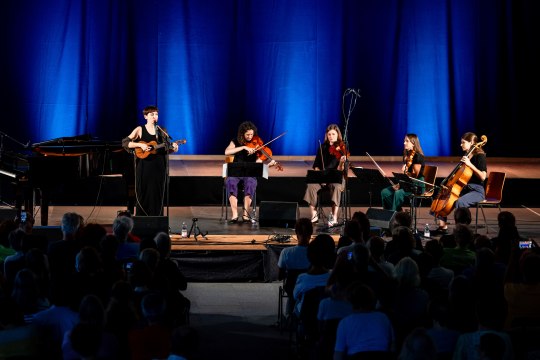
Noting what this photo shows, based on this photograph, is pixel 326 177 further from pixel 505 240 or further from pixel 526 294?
pixel 526 294

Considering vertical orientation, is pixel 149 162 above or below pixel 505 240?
above

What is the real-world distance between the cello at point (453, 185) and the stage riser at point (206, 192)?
2.14m

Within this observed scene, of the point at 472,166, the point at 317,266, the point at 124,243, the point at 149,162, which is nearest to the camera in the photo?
the point at 317,266

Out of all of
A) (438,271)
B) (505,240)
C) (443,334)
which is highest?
(505,240)

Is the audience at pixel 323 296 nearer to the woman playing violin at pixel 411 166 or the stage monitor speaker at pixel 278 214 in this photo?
the stage monitor speaker at pixel 278 214

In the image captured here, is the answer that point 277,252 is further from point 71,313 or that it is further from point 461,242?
point 71,313

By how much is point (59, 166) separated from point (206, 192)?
11.1 ft

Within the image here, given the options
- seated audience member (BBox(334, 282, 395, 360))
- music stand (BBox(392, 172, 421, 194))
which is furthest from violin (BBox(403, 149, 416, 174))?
seated audience member (BBox(334, 282, 395, 360))

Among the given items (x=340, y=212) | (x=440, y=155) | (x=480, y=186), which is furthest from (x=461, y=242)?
(x=440, y=155)

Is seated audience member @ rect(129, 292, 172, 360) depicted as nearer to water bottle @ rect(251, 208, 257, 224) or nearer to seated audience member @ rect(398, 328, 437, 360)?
seated audience member @ rect(398, 328, 437, 360)

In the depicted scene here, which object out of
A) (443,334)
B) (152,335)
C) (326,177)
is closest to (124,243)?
(152,335)

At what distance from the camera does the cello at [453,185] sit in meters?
11.2

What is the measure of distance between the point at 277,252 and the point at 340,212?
10.8 feet

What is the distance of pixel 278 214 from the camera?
35.6 ft
